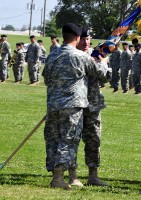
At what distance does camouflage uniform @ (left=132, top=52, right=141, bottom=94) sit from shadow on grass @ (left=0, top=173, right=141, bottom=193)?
65.0 feet

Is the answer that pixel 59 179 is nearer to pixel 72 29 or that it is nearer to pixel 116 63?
pixel 72 29

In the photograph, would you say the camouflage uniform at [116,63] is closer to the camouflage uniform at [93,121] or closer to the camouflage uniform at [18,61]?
the camouflage uniform at [18,61]

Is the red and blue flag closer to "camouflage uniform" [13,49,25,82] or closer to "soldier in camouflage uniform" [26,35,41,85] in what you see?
"soldier in camouflage uniform" [26,35,41,85]

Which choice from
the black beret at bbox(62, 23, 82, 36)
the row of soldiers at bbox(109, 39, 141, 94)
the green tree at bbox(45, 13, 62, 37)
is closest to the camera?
the black beret at bbox(62, 23, 82, 36)

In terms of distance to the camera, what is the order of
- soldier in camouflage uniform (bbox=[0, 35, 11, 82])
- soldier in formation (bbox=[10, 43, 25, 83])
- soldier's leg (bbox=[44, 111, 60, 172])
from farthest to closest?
soldier in formation (bbox=[10, 43, 25, 83]) < soldier in camouflage uniform (bbox=[0, 35, 11, 82]) < soldier's leg (bbox=[44, 111, 60, 172])

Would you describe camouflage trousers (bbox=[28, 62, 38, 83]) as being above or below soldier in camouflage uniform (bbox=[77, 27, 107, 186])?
below

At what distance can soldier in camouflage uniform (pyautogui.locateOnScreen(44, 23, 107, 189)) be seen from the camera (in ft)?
31.4

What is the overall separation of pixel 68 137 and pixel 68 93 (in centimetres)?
56

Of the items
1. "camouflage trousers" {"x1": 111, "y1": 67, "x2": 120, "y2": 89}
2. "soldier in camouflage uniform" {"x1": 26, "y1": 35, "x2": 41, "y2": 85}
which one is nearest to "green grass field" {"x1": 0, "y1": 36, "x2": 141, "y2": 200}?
"camouflage trousers" {"x1": 111, "y1": 67, "x2": 120, "y2": 89}

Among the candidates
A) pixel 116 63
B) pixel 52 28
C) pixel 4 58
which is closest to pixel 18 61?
pixel 4 58

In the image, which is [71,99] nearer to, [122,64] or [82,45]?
[82,45]

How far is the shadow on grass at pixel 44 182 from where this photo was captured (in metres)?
10.0

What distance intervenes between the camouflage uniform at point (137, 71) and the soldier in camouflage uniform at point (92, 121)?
20.3m

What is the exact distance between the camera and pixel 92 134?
1027cm
